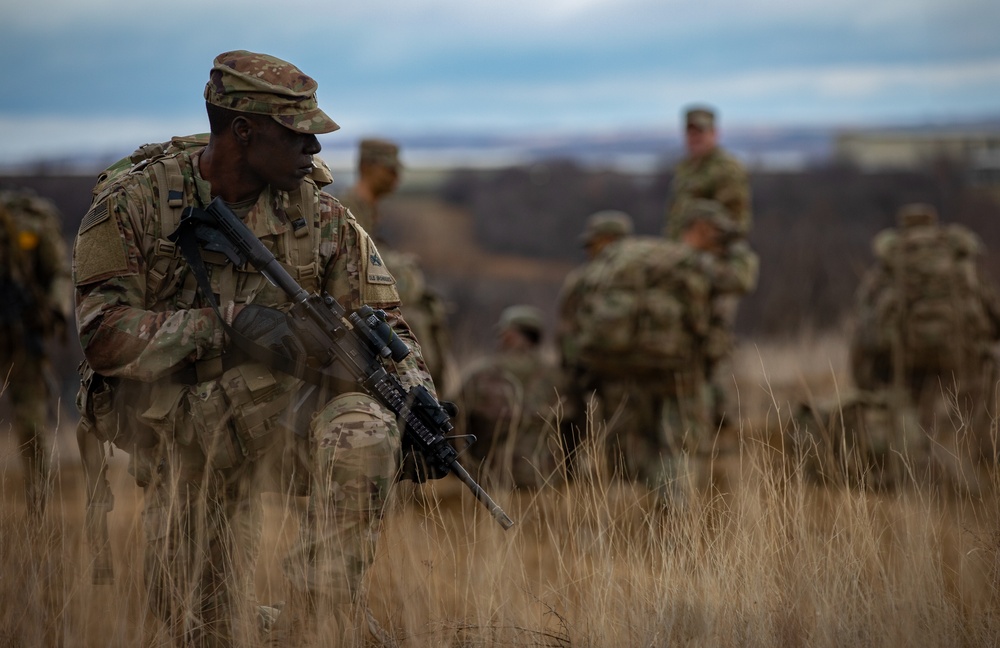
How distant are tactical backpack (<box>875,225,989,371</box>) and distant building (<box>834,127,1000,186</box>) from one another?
33.7m

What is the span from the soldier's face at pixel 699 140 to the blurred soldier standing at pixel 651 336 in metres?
1.82

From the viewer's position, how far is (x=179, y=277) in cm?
358

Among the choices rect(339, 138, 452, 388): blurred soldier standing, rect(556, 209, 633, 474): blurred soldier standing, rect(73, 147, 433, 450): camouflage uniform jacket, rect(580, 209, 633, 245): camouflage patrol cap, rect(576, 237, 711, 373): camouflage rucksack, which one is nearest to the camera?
rect(73, 147, 433, 450): camouflage uniform jacket

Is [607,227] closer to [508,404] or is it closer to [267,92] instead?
[508,404]

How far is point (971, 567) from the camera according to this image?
12.6 ft

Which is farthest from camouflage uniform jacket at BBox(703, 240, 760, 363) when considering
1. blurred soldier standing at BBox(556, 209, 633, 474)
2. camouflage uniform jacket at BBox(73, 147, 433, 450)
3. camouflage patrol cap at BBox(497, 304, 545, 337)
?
camouflage uniform jacket at BBox(73, 147, 433, 450)

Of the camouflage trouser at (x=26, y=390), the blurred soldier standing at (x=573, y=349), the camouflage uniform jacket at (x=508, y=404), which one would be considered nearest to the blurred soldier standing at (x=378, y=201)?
the camouflage uniform jacket at (x=508, y=404)

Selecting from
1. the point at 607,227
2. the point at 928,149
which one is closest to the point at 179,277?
the point at 607,227

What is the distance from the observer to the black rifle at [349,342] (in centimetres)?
346

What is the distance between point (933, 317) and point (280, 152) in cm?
579

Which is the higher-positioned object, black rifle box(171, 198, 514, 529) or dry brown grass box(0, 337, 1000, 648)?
black rifle box(171, 198, 514, 529)

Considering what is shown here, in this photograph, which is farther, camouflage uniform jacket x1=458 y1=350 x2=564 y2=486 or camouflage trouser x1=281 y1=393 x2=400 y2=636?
camouflage uniform jacket x1=458 y1=350 x2=564 y2=486

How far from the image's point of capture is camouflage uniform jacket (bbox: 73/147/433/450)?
337 cm

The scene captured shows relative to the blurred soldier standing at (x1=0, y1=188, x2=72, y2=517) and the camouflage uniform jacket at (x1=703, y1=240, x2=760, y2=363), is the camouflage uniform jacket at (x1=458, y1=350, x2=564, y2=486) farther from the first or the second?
the blurred soldier standing at (x1=0, y1=188, x2=72, y2=517)
